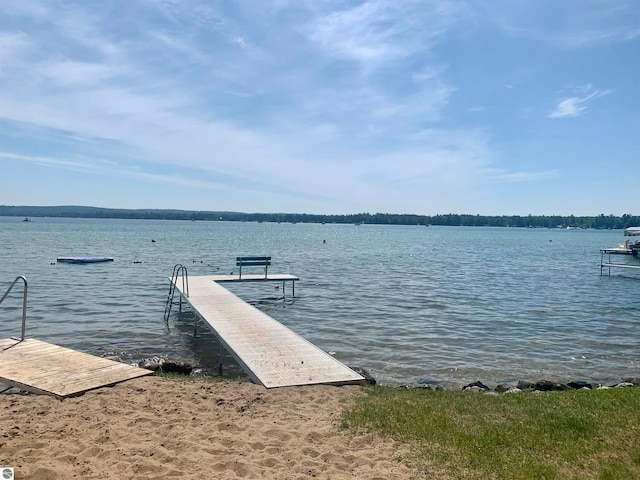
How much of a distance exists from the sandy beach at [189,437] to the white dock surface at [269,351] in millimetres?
589

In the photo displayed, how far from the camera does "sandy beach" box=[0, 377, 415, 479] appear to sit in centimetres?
498

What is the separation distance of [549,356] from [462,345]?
2.09 meters

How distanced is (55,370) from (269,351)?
3595 mm

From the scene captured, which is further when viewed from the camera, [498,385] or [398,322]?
[398,322]

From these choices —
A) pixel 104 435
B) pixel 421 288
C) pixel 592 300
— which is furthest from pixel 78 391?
pixel 592 300

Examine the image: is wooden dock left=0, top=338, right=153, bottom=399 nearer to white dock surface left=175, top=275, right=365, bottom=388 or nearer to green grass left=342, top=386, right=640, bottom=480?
white dock surface left=175, top=275, right=365, bottom=388

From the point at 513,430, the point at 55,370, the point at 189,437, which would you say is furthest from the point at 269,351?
the point at 513,430

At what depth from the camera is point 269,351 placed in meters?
9.86

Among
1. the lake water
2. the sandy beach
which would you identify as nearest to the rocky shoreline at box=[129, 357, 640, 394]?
the lake water

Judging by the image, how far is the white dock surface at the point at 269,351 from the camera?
→ 8375 millimetres

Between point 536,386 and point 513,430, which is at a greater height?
point 513,430

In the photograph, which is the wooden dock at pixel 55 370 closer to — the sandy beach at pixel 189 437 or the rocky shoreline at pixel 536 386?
the sandy beach at pixel 189 437

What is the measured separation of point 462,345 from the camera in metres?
13.7

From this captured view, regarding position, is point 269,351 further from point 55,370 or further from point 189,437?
point 189,437
